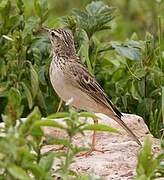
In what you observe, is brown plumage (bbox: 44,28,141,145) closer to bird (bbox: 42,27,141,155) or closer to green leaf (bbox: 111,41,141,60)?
bird (bbox: 42,27,141,155)

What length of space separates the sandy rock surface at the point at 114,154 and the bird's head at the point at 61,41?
0.70 m

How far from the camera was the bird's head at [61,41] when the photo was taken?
25.7 ft

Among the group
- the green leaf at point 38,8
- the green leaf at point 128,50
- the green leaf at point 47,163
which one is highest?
the green leaf at point 38,8

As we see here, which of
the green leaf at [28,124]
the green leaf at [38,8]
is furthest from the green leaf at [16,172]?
the green leaf at [38,8]

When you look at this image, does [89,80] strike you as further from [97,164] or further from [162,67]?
[97,164]

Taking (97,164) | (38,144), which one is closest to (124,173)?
(97,164)

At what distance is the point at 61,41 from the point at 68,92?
70cm

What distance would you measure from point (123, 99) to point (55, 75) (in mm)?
895

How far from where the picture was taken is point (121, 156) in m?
6.32

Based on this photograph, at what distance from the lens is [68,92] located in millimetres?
7434

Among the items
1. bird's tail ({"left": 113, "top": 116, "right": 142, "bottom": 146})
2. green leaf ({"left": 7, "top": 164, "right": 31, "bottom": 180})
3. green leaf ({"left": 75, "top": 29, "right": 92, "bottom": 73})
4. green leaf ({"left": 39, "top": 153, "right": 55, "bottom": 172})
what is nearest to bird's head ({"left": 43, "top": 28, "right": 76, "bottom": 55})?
green leaf ({"left": 75, "top": 29, "right": 92, "bottom": 73})

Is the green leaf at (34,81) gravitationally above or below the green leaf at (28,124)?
below

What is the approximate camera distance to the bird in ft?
24.2

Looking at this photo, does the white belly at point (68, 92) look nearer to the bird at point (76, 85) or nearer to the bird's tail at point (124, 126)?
the bird at point (76, 85)
